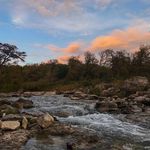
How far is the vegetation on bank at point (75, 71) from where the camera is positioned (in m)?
86.9

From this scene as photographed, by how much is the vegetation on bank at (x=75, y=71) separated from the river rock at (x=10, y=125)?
61.0 meters

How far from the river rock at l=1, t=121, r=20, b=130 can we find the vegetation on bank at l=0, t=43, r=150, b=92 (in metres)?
61.0

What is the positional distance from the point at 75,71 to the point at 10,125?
283 feet

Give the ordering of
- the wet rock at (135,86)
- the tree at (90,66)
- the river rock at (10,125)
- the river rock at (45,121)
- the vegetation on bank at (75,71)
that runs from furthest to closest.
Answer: the tree at (90,66)
the vegetation on bank at (75,71)
the wet rock at (135,86)
the river rock at (45,121)
the river rock at (10,125)

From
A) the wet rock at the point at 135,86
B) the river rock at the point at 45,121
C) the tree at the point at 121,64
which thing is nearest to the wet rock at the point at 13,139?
the river rock at the point at 45,121

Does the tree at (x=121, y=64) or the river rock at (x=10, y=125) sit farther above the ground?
the tree at (x=121, y=64)

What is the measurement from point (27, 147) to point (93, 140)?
13.3ft

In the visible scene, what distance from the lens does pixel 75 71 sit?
107812 mm

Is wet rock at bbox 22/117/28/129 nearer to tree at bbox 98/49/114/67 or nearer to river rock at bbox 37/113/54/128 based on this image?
river rock at bbox 37/113/54/128

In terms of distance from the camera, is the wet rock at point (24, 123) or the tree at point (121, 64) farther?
the tree at point (121, 64)

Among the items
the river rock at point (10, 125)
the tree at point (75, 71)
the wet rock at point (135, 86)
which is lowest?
the river rock at point (10, 125)

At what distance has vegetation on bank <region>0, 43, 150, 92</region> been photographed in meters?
86.9

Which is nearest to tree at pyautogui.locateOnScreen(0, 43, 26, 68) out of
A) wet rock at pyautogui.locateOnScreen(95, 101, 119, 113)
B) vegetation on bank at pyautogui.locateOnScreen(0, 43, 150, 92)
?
vegetation on bank at pyautogui.locateOnScreen(0, 43, 150, 92)

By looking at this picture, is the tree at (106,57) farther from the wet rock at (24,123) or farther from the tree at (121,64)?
the wet rock at (24,123)
